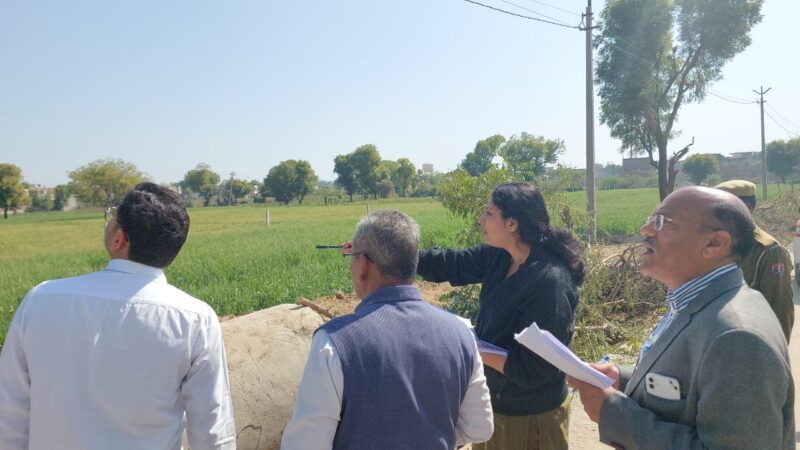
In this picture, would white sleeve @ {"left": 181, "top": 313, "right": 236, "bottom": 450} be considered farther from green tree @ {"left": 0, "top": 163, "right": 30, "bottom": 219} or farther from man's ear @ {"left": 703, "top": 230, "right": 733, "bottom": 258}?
green tree @ {"left": 0, "top": 163, "right": 30, "bottom": 219}

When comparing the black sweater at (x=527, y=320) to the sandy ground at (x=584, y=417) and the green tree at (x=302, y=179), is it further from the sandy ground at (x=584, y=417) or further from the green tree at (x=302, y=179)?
the green tree at (x=302, y=179)

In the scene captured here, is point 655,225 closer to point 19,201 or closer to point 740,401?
point 740,401

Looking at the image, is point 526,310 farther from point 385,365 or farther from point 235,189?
point 235,189

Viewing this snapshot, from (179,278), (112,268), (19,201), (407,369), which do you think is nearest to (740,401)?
(407,369)

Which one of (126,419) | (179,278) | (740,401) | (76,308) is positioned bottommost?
(179,278)

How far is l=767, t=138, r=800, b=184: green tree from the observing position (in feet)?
184

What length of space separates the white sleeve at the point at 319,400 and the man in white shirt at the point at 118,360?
19.2 inches

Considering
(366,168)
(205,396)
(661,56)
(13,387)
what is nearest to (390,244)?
(205,396)

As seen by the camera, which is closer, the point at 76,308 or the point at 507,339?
the point at 76,308

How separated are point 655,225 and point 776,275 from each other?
5.99ft

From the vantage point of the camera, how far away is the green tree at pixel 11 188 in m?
51.4

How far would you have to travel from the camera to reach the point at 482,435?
194 centimetres

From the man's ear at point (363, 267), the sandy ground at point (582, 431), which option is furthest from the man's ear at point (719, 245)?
the sandy ground at point (582, 431)

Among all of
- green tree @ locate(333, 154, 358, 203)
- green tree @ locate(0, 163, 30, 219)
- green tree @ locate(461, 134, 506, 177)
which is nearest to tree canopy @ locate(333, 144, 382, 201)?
green tree @ locate(333, 154, 358, 203)
